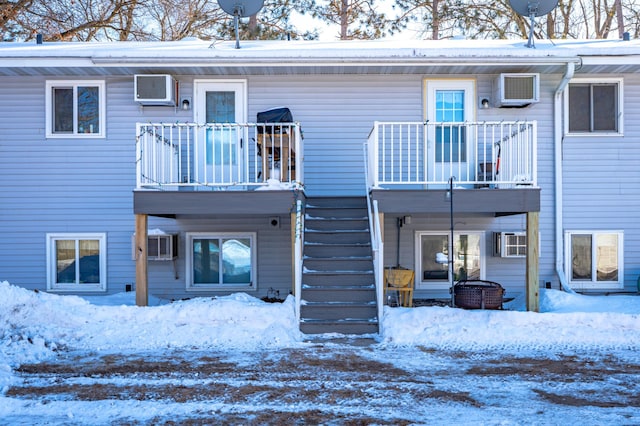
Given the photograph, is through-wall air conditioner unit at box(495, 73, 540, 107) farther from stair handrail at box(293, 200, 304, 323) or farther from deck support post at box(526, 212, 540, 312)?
stair handrail at box(293, 200, 304, 323)

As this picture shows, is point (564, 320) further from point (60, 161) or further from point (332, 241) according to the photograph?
point (60, 161)

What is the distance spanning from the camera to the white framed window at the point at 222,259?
10570mm

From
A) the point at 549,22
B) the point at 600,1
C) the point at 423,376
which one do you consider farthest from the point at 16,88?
the point at 600,1

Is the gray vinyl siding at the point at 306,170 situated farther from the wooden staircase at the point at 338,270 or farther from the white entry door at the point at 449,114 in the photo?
the wooden staircase at the point at 338,270

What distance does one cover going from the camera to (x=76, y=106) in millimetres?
10469

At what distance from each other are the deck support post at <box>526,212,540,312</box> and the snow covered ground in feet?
2.27

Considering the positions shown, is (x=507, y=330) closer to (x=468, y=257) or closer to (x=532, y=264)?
(x=532, y=264)

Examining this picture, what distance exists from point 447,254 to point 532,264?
2.16 meters

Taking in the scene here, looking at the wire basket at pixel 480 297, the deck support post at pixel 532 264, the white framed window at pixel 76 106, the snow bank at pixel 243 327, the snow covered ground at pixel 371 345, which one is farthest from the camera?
the white framed window at pixel 76 106

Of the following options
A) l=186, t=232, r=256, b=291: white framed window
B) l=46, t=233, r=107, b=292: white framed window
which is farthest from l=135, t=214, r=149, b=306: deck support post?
l=46, t=233, r=107, b=292: white framed window

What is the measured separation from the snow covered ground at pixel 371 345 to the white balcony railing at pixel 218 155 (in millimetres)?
1858

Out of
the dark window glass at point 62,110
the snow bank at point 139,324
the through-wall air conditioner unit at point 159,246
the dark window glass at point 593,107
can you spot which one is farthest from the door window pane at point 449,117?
the dark window glass at point 62,110

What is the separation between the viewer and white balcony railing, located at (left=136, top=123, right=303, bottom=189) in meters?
8.67

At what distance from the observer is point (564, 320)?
25.8 feet
